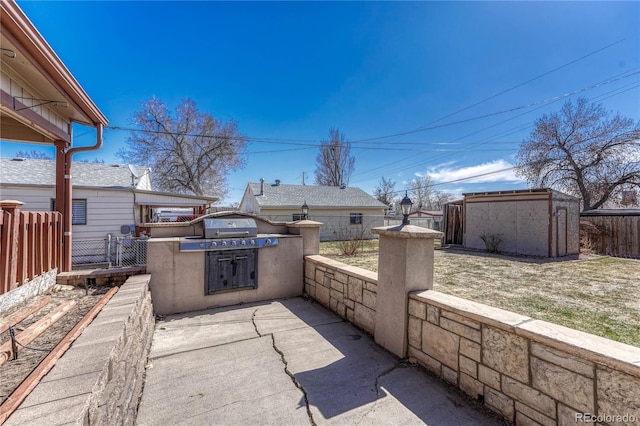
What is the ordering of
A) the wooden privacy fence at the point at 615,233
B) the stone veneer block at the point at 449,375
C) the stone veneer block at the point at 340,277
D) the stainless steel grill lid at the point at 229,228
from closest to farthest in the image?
the stone veneer block at the point at 449,375, the stone veneer block at the point at 340,277, the stainless steel grill lid at the point at 229,228, the wooden privacy fence at the point at 615,233

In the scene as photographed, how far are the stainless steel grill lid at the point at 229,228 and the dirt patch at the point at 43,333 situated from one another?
4.94 feet

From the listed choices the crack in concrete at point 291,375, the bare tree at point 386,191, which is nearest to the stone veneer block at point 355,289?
the crack in concrete at point 291,375

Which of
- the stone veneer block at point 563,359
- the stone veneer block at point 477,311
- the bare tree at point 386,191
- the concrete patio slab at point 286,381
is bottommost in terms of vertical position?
the concrete patio slab at point 286,381

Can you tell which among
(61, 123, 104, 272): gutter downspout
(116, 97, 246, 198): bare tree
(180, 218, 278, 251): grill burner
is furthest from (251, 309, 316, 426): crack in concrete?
(116, 97, 246, 198): bare tree

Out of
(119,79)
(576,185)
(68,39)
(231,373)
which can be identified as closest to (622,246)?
(576,185)

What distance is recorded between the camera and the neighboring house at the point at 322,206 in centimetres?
1592

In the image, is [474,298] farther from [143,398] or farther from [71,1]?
[71,1]

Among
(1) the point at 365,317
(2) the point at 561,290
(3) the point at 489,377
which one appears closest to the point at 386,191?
(2) the point at 561,290

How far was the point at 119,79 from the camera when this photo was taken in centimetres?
1142

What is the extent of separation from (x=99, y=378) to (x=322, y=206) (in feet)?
50.1

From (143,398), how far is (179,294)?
2.08 m

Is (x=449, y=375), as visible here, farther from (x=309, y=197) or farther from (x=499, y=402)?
(x=309, y=197)

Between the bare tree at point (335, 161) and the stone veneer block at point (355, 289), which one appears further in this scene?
the bare tree at point (335, 161)

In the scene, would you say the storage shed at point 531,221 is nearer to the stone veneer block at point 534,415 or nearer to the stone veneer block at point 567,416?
the stone veneer block at point 534,415
